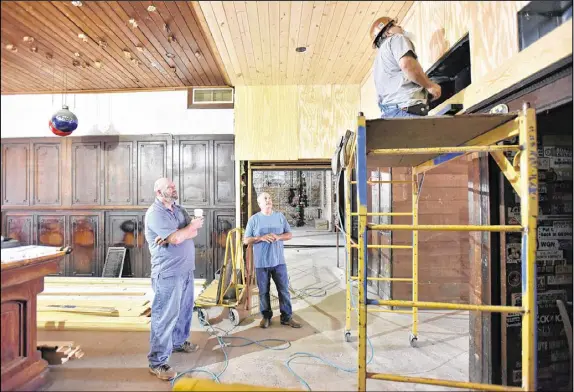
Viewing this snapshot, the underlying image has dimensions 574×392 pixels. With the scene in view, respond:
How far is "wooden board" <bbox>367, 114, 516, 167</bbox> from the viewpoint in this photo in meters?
1.47

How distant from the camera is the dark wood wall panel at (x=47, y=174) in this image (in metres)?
1.08

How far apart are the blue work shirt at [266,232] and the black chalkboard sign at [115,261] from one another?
173 cm

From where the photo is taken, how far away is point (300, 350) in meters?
3.18

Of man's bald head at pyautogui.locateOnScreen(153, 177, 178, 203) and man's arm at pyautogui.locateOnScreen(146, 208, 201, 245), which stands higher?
man's bald head at pyautogui.locateOnScreen(153, 177, 178, 203)

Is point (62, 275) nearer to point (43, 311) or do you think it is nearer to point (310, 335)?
point (43, 311)

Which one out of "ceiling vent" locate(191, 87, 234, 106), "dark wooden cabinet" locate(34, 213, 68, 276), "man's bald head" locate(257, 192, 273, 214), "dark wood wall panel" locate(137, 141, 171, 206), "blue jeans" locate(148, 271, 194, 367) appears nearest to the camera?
"dark wooden cabinet" locate(34, 213, 68, 276)

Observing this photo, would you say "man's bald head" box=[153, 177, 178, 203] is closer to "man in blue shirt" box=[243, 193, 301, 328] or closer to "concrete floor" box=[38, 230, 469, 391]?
"concrete floor" box=[38, 230, 469, 391]

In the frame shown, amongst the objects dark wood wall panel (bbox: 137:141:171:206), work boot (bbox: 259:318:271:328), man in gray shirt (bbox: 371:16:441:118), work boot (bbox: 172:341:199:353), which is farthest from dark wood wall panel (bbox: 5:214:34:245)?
dark wood wall panel (bbox: 137:141:171:206)

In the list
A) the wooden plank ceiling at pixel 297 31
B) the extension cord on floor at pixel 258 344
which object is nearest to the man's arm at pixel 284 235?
the extension cord on floor at pixel 258 344

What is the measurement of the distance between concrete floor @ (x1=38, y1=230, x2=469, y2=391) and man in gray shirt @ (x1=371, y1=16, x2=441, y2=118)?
5.97 feet

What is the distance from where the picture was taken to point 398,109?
6.15ft

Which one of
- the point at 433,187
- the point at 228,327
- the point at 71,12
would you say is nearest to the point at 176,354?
the point at 228,327

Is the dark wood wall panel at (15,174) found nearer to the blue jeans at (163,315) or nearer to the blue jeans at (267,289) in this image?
the blue jeans at (163,315)

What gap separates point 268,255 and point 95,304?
2320mm
